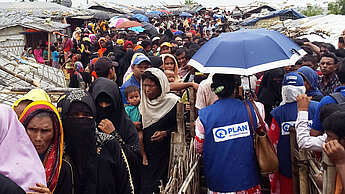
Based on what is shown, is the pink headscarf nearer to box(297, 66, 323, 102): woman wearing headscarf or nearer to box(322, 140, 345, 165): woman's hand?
box(322, 140, 345, 165): woman's hand

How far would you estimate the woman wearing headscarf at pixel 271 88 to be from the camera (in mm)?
4598

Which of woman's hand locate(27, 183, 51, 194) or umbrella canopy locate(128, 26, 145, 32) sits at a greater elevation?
umbrella canopy locate(128, 26, 145, 32)

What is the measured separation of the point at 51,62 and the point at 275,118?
13044 mm

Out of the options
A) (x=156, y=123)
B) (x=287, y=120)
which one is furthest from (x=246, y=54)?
(x=156, y=123)

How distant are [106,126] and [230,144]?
1.03 meters

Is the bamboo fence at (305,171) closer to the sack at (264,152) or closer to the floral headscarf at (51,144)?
the sack at (264,152)

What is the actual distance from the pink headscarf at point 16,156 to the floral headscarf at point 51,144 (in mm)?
231

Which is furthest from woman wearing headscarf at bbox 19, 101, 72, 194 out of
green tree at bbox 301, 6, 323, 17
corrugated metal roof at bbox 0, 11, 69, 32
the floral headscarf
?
green tree at bbox 301, 6, 323, 17

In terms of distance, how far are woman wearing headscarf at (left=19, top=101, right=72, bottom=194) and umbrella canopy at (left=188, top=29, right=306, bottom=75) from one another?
4.99 feet

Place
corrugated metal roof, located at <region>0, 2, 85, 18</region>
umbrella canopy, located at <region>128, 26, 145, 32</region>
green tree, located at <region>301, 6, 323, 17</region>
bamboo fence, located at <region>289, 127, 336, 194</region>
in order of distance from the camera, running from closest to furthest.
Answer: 1. bamboo fence, located at <region>289, 127, 336, 194</region>
2. umbrella canopy, located at <region>128, 26, 145, 32</region>
3. corrugated metal roof, located at <region>0, 2, 85, 18</region>
4. green tree, located at <region>301, 6, 323, 17</region>

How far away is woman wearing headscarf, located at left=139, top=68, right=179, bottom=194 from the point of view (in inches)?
154

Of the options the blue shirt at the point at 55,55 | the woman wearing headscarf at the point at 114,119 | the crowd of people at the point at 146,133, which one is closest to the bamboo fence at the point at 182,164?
the crowd of people at the point at 146,133

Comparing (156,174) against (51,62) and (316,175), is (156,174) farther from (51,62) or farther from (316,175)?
(51,62)

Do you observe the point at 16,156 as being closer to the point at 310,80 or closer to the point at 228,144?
the point at 228,144
